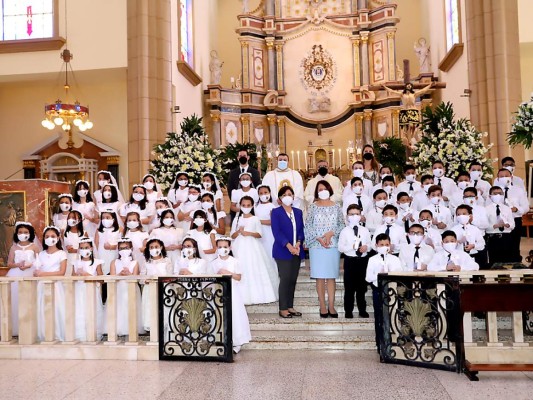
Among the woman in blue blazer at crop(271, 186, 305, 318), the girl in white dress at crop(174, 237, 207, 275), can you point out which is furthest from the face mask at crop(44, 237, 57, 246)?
the woman in blue blazer at crop(271, 186, 305, 318)

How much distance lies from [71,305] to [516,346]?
4852 mm

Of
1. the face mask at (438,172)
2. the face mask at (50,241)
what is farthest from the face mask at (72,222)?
the face mask at (438,172)

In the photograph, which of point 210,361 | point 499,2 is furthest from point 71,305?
point 499,2

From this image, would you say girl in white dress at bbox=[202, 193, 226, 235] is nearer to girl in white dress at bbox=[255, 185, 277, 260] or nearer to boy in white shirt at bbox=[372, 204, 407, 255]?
girl in white dress at bbox=[255, 185, 277, 260]

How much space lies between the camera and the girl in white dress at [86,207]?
9.15 meters

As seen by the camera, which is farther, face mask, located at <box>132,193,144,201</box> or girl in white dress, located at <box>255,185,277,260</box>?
face mask, located at <box>132,193,144,201</box>

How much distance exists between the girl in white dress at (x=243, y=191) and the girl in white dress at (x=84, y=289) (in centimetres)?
231

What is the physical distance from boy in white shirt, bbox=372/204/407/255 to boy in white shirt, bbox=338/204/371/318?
0.80ft

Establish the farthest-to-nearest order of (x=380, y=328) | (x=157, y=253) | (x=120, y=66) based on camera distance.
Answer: (x=120, y=66) < (x=157, y=253) < (x=380, y=328)

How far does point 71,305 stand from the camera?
7.16m

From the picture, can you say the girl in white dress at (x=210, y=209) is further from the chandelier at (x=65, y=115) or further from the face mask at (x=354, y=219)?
the chandelier at (x=65, y=115)

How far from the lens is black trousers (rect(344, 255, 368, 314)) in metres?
7.85

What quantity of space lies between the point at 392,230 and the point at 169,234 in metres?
3.01

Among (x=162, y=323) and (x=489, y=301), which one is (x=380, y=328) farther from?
(x=162, y=323)
